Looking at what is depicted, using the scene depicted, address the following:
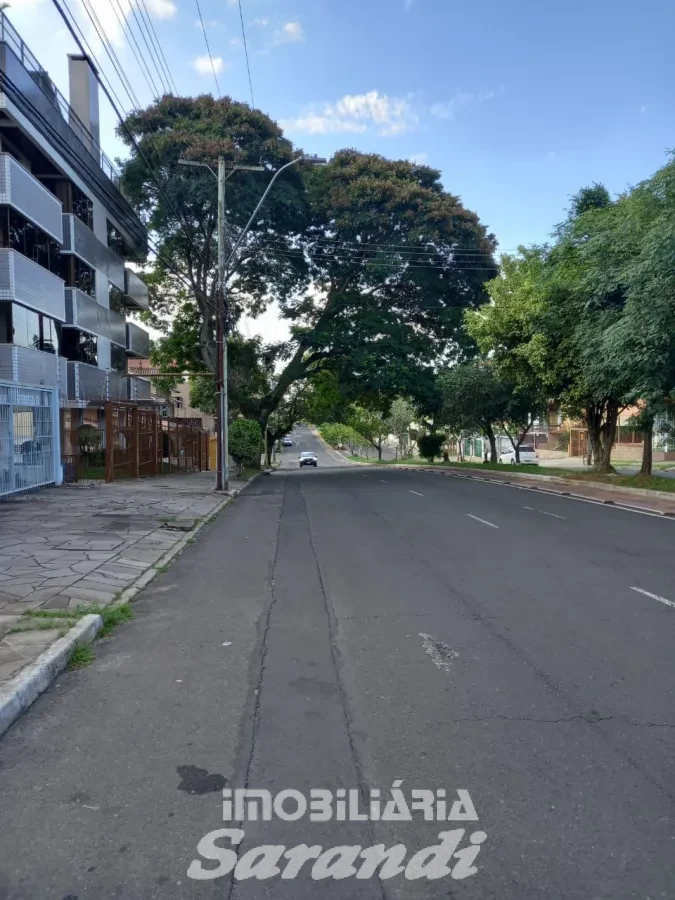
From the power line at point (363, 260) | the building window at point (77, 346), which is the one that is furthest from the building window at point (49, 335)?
the power line at point (363, 260)

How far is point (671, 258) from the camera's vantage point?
15.3 m

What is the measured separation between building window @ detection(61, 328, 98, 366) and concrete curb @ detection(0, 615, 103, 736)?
2237 centimetres

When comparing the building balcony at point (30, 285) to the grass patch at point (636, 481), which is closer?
the building balcony at point (30, 285)

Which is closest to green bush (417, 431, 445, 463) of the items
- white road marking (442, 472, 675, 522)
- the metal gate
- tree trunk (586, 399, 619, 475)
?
tree trunk (586, 399, 619, 475)

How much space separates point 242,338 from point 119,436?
15592 millimetres

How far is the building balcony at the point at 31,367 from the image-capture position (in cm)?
2100

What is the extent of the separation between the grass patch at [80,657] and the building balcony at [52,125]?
1006cm

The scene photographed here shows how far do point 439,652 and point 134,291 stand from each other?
3296 centimetres

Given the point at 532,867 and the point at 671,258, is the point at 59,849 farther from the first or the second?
the point at 671,258

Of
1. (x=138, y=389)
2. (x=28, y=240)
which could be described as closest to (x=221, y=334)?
(x=28, y=240)

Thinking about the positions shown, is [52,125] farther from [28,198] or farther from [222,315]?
[222,315]

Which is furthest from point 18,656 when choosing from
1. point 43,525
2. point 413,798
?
point 43,525

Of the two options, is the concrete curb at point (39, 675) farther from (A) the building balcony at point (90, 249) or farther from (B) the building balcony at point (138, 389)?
(B) the building balcony at point (138, 389)

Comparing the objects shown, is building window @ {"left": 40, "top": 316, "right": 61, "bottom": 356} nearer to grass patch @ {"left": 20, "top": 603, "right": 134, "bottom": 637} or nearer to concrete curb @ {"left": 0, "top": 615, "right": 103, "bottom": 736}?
grass patch @ {"left": 20, "top": 603, "right": 134, "bottom": 637}
